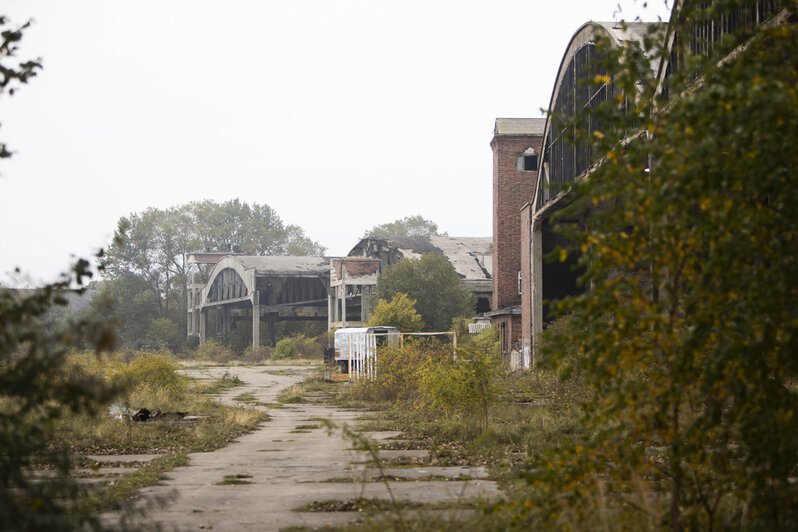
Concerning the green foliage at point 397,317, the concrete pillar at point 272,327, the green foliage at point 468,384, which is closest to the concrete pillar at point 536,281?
the green foliage at point 397,317

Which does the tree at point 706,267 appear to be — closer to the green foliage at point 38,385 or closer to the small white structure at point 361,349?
the green foliage at point 38,385

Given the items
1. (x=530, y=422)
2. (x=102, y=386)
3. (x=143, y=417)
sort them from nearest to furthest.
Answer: (x=102, y=386)
(x=530, y=422)
(x=143, y=417)

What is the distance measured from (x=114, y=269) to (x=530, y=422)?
8446 cm

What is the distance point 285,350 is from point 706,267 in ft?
180

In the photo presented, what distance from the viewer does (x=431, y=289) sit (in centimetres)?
4503

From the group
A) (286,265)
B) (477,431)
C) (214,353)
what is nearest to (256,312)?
(286,265)

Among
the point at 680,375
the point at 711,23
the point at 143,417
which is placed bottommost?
the point at 143,417

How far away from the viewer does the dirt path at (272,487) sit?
6.91 m

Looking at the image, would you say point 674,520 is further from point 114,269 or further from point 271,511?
point 114,269

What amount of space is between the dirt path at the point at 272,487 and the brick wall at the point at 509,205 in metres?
25.3

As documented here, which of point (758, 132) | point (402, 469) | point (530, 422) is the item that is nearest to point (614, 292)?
point (758, 132)

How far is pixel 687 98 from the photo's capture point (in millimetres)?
4867

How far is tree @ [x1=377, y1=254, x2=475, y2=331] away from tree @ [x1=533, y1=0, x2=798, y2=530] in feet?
127

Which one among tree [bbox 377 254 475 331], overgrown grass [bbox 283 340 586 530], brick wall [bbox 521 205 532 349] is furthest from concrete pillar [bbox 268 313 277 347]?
overgrown grass [bbox 283 340 586 530]
